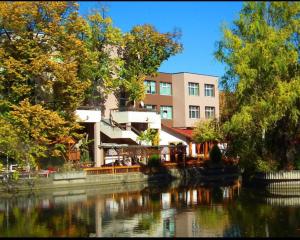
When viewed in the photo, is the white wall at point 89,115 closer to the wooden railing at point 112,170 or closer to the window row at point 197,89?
the wooden railing at point 112,170

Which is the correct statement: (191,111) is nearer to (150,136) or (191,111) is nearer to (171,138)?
(171,138)

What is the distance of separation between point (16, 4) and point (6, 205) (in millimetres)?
16386

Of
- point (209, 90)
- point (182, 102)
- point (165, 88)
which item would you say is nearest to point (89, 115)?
point (165, 88)

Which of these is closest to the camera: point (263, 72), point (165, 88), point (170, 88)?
point (263, 72)

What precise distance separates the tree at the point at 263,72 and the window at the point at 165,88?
1262 inches

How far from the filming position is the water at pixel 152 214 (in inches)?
821

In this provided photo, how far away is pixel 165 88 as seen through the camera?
72688 mm

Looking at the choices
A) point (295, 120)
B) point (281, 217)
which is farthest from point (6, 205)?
point (295, 120)

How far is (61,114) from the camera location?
148 ft

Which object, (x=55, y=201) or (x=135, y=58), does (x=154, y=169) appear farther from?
(x=55, y=201)

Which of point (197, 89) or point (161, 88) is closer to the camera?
point (161, 88)

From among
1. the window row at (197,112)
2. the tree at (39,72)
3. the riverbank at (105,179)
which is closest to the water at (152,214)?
the riverbank at (105,179)

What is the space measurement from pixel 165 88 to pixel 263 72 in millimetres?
35548

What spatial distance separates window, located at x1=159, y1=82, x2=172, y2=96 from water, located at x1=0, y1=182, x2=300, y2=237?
111 ft
